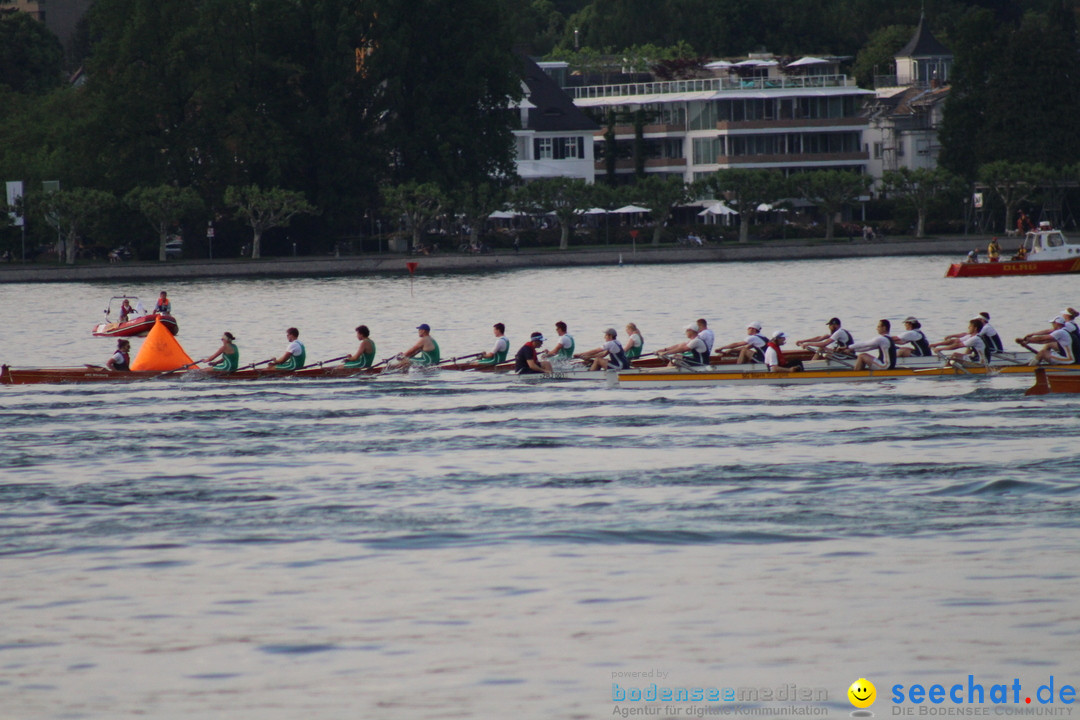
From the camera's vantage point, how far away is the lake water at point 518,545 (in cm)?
1380

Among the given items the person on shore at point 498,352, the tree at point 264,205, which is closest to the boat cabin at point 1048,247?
the tree at point 264,205

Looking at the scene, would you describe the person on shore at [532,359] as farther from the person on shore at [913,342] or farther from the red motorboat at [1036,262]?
the red motorboat at [1036,262]

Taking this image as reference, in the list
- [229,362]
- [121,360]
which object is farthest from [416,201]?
[229,362]

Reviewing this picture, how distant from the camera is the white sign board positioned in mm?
86500

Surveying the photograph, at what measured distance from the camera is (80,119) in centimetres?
9069

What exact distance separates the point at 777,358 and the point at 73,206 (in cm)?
6064

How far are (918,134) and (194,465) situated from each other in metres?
97.8

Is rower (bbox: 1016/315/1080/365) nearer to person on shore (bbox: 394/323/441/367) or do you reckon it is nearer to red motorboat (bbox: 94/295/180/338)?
person on shore (bbox: 394/323/441/367)

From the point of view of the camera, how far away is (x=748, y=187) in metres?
93.6

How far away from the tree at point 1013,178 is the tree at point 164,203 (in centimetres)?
4461

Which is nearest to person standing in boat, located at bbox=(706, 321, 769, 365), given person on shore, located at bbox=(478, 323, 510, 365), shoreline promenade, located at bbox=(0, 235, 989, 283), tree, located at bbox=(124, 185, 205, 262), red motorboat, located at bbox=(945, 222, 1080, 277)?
person on shore, located at bbox=(478, 323, 510, 365)

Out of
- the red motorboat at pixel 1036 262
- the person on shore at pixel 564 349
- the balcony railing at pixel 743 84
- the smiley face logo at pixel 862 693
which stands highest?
the balcony railing at pixel 743 84

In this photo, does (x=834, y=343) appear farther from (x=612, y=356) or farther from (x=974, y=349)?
(x=612, y=356)

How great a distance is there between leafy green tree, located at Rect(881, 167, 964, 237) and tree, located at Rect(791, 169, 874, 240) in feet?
5.52
